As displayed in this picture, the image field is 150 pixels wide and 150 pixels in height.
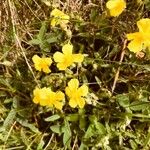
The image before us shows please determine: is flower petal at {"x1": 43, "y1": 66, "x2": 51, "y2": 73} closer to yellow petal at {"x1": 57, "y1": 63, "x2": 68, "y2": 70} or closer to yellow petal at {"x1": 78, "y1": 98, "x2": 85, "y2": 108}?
yellow petal at {"x1": 57, "y1": 63, "x2": 68, "y2": 70}

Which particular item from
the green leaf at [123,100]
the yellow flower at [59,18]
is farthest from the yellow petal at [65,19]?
the green leaf at [123,100]

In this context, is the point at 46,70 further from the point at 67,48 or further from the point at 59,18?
the point at 59,18

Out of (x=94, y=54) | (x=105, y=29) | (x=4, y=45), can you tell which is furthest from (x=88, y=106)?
(x=4, y=45)

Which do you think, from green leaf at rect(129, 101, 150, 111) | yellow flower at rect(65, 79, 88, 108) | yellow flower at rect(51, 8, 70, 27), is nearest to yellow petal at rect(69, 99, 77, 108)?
yellow flower at rect(65, 79, 88, 108)

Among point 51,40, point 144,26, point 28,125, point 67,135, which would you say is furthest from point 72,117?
point 144,26

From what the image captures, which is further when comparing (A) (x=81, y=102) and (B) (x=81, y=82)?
(B) (x=81, y=82)
